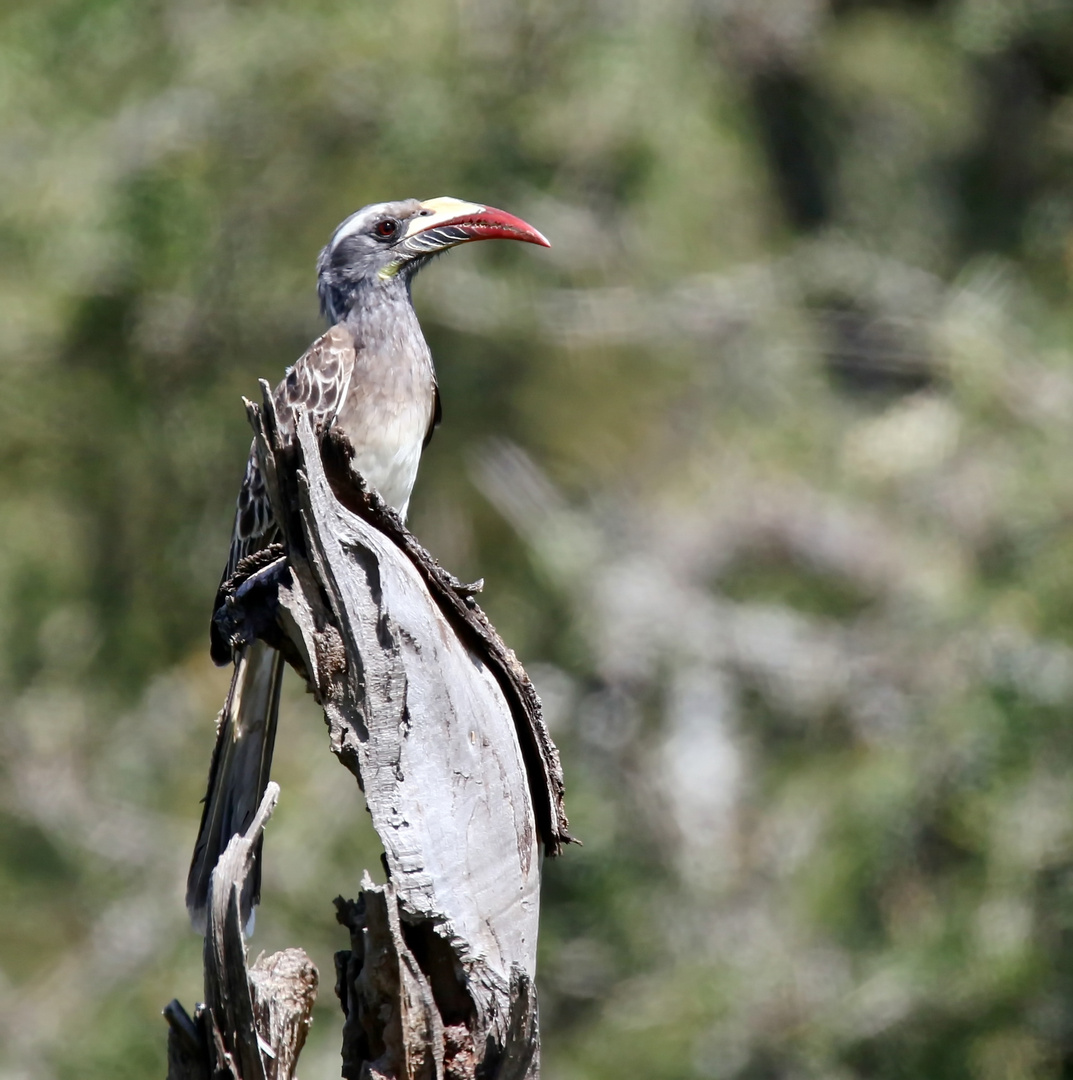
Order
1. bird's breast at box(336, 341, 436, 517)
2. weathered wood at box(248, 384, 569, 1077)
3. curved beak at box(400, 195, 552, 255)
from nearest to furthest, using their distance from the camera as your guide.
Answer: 1. weathered wood at box(248, 384, 569, 1077)
2. bird's breast at box(336, 341, 436, 517)
3. curved beak at box(400, 195, 552, 255)

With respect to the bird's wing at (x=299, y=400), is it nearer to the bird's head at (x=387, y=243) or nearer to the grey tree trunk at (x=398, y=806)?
the bird's head at (x=387, y=243)

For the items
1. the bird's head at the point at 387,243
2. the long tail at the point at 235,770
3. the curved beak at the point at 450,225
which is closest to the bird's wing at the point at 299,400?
the bird's head at the point at 387,243

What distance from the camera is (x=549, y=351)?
9.23 metres

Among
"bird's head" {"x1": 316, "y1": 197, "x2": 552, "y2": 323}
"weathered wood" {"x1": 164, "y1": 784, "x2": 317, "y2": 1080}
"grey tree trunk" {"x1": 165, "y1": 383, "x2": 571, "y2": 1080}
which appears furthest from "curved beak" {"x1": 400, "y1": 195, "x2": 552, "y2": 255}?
"weathered wood" {"x1": 164, "y1": 784, "x2": 317, "y2": 1080}

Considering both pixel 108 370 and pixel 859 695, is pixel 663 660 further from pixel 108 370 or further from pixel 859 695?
pixel 108 370

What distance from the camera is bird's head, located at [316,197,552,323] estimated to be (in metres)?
5.42

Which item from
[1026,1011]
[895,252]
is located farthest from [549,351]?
[1026,1011]

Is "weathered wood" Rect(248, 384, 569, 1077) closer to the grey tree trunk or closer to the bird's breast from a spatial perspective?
the grey tree trunk

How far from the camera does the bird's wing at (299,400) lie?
A: 4.86 m

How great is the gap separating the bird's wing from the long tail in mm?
621

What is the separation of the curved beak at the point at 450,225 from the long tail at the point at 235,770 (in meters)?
1.73

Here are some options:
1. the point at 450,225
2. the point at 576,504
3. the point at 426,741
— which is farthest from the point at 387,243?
the point at 576,504

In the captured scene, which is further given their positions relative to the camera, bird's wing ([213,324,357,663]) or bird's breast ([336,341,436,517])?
bird's breast ([336,341,436,517])

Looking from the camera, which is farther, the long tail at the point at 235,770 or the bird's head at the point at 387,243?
the bird's head at the point at 387,243
